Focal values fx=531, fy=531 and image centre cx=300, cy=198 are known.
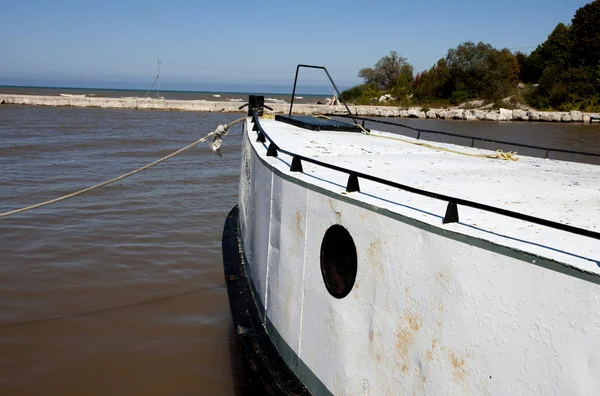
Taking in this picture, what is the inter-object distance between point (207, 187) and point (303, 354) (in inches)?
348

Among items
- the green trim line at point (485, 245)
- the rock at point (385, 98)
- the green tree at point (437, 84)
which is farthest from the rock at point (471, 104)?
the green trim line at point (485, 245)

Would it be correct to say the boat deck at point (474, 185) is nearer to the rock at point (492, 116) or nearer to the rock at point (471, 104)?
the rock at point (492, 116)

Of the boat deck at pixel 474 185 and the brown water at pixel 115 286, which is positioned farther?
the brown water at pixel 115 286

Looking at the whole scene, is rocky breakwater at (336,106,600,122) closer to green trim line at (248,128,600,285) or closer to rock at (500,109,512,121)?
rock at (500,109,512,121)

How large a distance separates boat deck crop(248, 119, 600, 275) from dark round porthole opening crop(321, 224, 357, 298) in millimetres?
232

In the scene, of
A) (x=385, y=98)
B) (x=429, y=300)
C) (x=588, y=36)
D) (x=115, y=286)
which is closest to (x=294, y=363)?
(x=429, y=300)

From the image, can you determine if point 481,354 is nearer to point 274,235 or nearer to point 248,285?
point 274,235

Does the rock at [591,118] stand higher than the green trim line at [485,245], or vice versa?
the rock at [591,118]

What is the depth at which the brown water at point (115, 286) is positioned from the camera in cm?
467

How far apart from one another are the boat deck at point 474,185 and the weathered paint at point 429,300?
0.02m

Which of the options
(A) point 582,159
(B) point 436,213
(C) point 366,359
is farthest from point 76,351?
(A) point 582,159

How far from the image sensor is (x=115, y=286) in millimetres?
6324

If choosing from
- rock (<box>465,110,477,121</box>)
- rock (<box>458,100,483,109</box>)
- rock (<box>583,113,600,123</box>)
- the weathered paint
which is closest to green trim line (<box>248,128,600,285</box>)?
the weathered paint

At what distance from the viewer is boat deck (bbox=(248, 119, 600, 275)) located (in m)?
2.01
